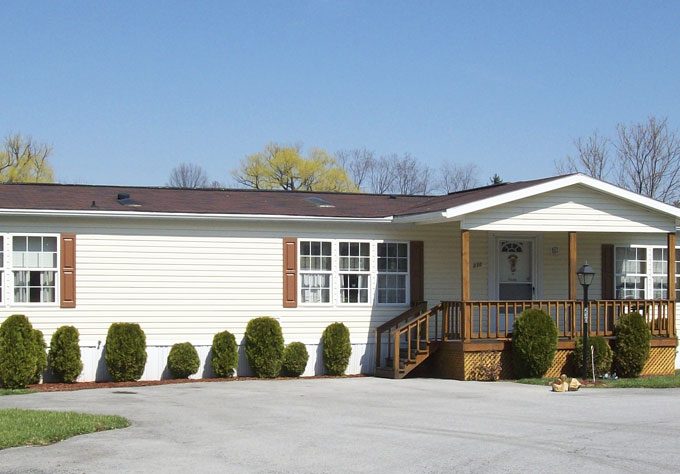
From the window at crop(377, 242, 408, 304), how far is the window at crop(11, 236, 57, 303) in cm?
679

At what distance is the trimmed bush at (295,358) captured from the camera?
2041 cm

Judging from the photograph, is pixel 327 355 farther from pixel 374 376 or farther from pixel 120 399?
pixel 120 399

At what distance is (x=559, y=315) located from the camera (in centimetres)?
2252

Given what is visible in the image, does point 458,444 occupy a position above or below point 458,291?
below

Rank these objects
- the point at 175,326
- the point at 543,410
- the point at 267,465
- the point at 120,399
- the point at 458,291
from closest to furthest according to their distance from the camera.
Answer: the point at 267,465 → the point at 543,410 → the point at 120,399 → the point at 175,326 → the point at 458,291

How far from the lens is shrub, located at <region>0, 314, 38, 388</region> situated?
59.5 ft

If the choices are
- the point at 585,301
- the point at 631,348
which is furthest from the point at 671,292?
the point at 585,301

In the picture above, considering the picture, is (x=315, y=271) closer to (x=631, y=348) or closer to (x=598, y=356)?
(x=598, y=356)

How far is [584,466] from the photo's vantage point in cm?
1020

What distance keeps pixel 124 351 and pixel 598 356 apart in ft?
30.9

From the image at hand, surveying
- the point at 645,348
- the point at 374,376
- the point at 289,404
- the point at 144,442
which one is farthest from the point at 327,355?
the point at 144,442

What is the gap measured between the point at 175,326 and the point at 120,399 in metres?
3.99

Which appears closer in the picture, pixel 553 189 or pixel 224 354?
pixel 224 354

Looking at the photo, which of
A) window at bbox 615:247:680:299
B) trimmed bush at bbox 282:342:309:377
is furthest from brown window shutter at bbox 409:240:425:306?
window at bbox 615:247:680:299
